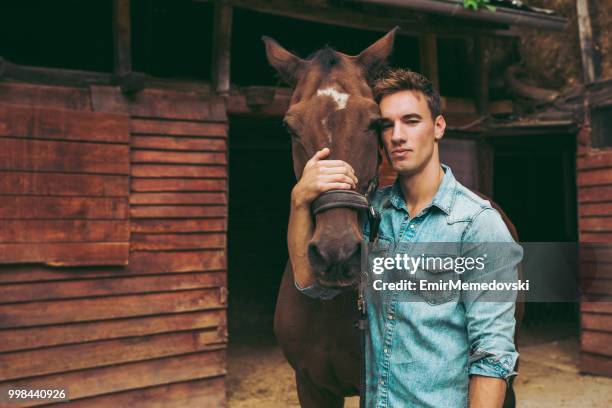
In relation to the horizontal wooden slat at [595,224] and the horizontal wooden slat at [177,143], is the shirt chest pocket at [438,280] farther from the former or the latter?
the horizontal wooden slat at [595,224]

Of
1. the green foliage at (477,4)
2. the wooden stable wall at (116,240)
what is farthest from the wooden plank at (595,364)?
the wooden stable wall at (116,240)

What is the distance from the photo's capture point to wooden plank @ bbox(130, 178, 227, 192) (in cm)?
467

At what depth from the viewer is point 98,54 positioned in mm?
6012

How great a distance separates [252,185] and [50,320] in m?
5.88

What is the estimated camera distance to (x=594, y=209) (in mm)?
6031

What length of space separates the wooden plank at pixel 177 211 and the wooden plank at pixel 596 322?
15.4 ft

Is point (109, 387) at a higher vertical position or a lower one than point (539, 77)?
lower

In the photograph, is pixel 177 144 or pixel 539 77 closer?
pixel 177 144

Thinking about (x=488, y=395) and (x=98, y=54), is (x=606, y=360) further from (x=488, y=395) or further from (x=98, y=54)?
(x=98, y=54)

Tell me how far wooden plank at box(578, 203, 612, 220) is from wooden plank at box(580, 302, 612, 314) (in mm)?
1092

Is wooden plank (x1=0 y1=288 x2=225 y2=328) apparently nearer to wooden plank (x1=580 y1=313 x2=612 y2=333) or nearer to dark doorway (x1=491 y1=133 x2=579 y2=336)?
wooden plank (x1=580 y1=313 x2=612 y2=333)

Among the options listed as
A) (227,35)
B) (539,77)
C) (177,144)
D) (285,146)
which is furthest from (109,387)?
(539,77)

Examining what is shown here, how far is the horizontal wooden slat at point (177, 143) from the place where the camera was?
4.70 meters

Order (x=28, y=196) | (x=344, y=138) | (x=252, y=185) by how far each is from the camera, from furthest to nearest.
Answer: (x=252, y=185) < (x=28, y=196) < (x=344, y=138)
